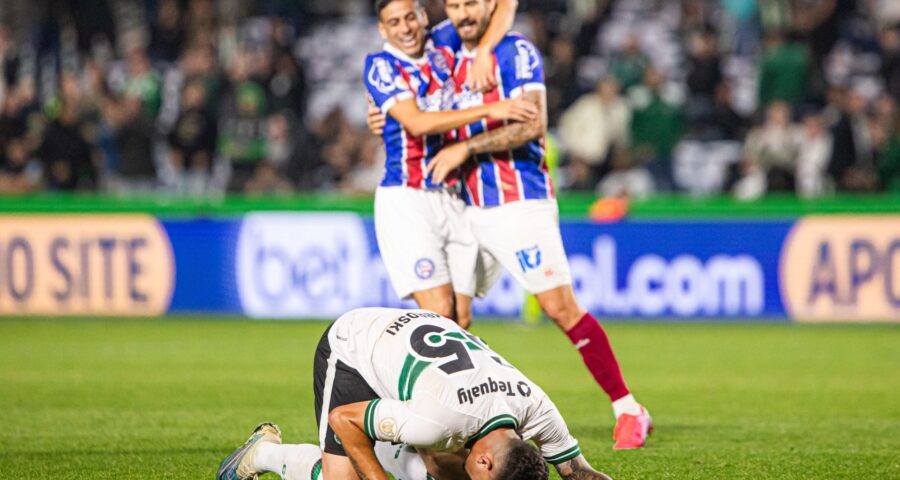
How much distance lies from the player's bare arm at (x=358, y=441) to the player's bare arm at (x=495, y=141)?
216 centimetres

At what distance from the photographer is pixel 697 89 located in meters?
17.9

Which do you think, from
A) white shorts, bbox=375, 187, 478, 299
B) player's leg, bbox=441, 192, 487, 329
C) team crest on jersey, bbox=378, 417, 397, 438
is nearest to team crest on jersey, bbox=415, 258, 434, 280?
white shorts, bbox=375, 187, 478, 299

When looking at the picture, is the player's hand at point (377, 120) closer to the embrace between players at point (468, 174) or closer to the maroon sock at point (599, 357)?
the embrace between players at point (468, 174)

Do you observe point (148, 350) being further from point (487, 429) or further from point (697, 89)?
point (697, 89)

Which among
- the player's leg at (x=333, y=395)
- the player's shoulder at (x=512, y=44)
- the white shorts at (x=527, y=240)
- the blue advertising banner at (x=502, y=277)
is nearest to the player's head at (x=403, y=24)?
the player's shoulder at (x=512, y=44)

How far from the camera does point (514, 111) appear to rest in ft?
22.5

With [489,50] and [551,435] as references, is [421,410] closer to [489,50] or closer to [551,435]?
[551,435]

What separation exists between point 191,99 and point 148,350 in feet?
20.5

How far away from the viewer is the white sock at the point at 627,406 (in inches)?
267

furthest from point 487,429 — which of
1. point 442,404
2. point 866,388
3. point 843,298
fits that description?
point 843,298

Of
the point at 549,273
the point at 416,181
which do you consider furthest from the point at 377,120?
the point at 549,273

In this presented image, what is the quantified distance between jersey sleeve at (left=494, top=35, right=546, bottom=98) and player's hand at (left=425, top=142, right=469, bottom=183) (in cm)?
41

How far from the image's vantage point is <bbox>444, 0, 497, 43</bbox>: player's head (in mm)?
7016

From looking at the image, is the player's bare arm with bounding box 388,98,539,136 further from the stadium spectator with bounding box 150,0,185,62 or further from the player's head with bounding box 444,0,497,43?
the stadium spectator with bounding box 150,0,185,62
